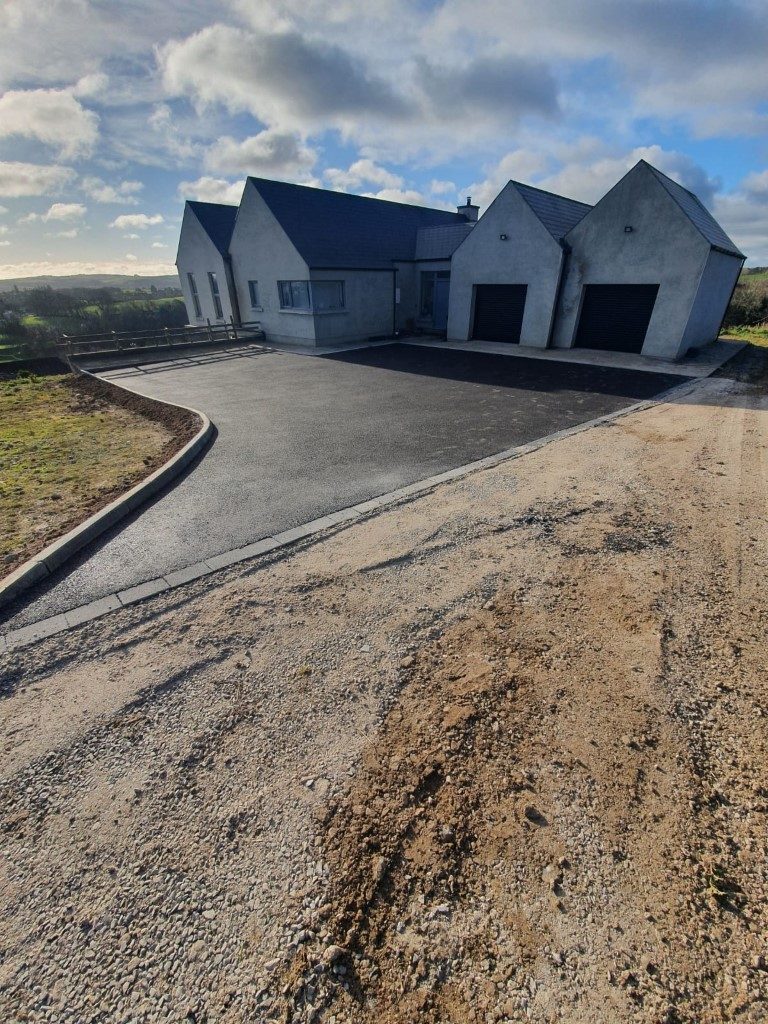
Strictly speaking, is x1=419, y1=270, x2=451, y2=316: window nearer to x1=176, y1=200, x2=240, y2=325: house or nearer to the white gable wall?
the white gable wall

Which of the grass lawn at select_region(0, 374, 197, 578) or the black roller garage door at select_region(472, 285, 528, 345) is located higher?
the black roller garage door at select_region(472, 285, 528, 345)

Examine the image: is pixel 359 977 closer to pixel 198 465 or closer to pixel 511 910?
pixel 511 910

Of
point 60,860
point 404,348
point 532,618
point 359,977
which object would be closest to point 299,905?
point 359,977

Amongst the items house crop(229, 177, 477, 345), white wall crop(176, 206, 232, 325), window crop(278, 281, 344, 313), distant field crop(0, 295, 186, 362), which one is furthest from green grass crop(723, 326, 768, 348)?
distant field crop(0, 295, 186, 362)


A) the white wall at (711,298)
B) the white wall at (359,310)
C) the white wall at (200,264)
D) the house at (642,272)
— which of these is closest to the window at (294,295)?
the white wall at (359,310)

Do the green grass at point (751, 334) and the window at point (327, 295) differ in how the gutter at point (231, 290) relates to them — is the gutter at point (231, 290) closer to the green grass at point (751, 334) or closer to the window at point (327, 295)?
the window at point (327, 295)
